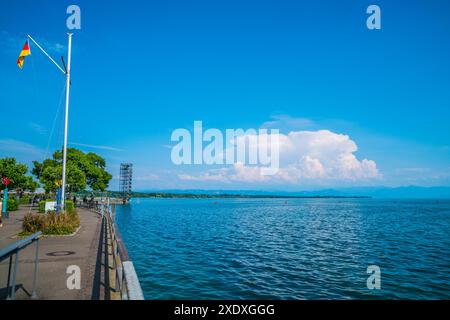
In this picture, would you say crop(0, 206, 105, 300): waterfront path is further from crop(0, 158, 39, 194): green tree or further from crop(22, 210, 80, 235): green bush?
crop(0, 158, 39, 194): green tree

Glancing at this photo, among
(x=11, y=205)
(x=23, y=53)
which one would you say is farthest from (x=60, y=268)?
(x=11, y=205)

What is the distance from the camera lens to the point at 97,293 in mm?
8117

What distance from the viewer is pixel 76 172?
157ft

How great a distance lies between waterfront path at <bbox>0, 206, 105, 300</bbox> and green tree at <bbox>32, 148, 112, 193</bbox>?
21.2 m

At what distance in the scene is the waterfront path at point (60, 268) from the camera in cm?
807

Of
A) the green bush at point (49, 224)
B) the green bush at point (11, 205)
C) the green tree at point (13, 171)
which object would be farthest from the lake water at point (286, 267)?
the green tree at point (13, 171)

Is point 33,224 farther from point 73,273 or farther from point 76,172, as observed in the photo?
point 76,172

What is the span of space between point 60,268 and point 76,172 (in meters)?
41.2

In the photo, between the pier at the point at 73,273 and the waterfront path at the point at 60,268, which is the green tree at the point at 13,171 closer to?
the waterfront path at the point at 60,268

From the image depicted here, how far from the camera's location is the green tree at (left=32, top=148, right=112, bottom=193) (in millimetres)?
46000
